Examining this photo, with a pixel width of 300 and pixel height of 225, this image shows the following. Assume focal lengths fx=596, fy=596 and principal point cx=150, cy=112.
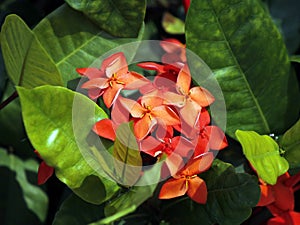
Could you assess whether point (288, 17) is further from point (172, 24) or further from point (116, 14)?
point (116, 14)

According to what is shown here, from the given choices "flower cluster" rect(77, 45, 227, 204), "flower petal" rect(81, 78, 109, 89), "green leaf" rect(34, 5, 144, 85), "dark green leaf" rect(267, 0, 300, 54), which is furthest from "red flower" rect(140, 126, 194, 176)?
"dark green leaf" rect(267, 0, 300, 54)

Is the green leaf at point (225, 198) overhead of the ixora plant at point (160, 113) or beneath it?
beneath

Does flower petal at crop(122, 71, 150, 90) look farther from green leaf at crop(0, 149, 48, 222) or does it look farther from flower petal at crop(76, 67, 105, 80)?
green leaf at crop(0, 149, 48, 222)

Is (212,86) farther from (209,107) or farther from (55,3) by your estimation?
(55,3)

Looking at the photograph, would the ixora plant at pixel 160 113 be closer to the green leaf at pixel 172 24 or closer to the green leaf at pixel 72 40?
the green leaf at pixel 72 40

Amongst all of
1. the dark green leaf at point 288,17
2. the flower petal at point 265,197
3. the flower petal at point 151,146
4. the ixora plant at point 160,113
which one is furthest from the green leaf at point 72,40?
the dark green leaf at point 288,17

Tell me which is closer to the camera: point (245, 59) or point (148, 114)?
point (148, 114)

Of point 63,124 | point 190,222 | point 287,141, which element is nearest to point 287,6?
point 287,141

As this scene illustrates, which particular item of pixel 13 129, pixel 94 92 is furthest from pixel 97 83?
pixel 13 129
